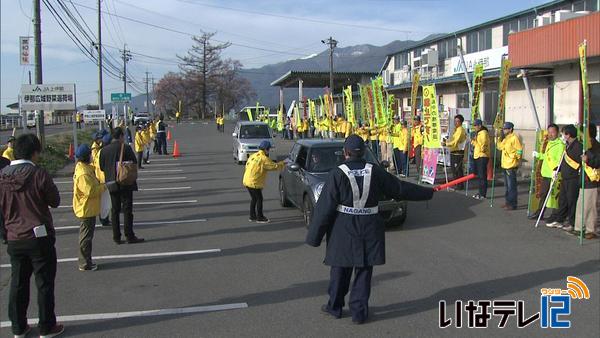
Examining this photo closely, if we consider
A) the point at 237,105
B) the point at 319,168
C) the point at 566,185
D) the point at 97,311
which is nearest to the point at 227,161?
the point at 319,168

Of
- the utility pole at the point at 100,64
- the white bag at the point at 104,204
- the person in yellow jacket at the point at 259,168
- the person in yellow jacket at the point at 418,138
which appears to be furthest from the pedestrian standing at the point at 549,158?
the utility pole at the point at 100,64

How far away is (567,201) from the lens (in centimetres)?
888

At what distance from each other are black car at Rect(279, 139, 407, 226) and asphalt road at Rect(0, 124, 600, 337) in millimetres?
379

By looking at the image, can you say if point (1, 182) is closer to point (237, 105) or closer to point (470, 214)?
point (470, 214)

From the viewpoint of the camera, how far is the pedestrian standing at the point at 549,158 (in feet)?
30.0

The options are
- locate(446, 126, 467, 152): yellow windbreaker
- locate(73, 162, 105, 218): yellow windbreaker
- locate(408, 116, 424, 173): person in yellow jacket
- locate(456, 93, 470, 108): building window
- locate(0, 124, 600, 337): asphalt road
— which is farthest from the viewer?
locate(456, 93, 470, 108): building window

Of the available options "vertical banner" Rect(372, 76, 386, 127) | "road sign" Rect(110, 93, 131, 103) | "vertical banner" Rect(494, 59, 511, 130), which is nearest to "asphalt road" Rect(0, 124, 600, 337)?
"vertical banner" Rect(494, 59, 511, 130)

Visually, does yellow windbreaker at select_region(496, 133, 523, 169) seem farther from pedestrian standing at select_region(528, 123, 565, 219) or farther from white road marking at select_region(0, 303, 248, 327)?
white road marking at select_region(0, 303, 248, 327)

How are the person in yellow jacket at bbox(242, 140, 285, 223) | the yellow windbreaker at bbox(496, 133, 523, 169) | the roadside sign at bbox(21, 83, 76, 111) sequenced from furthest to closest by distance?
the roadside sign at bbox(21, 83, 76, 111), the yellow windbreaker at bbox(496, 133, 523, 169), the person in yellow jacket at bbox(242, 140, 285, 223)

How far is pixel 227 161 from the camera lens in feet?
73.9

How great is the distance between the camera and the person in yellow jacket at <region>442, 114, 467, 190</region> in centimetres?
1323

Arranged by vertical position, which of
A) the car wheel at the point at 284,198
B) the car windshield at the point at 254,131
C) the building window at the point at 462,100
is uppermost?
the building window at the point at 462,100

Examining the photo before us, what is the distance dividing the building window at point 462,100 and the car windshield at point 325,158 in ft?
51.7

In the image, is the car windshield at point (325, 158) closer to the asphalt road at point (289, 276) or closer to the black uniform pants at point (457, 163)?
the asphalt road at point (289, 276)
